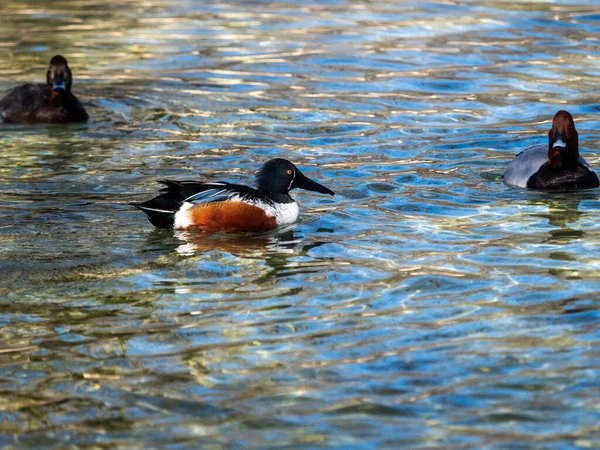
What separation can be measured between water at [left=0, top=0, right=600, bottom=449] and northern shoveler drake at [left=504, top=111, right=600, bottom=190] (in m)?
0.17

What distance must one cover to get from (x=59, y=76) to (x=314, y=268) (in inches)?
282

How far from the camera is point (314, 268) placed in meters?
8.50

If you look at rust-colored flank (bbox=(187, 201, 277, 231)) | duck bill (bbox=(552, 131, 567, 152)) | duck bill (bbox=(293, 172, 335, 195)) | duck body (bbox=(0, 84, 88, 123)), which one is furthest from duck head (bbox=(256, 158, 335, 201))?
duck body (bbox=(0, 84, 88, 123))

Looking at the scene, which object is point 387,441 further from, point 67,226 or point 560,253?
point 67,226

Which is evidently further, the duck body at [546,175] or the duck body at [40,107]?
the duck body at [40,107]

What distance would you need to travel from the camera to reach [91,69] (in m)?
17.9

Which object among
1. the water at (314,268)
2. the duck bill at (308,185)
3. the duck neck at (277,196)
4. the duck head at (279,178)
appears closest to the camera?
the water at (314,268)

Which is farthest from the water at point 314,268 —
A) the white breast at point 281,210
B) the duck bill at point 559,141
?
the duck bill at point 559,141

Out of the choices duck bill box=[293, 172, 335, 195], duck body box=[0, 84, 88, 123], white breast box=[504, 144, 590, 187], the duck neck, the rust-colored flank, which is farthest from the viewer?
duck body box=[0, 84, 88, 123]

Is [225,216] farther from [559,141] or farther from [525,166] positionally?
[559,141]

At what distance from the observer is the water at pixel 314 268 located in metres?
5.94

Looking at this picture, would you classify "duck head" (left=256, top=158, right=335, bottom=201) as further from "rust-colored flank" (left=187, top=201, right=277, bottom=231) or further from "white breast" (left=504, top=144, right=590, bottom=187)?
"white breast" (left=504, top=144, right=590, bottom=187)

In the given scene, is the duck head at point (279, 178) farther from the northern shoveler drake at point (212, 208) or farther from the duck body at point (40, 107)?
the duck body at point (40, 107)

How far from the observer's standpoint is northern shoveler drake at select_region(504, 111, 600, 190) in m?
10.9
